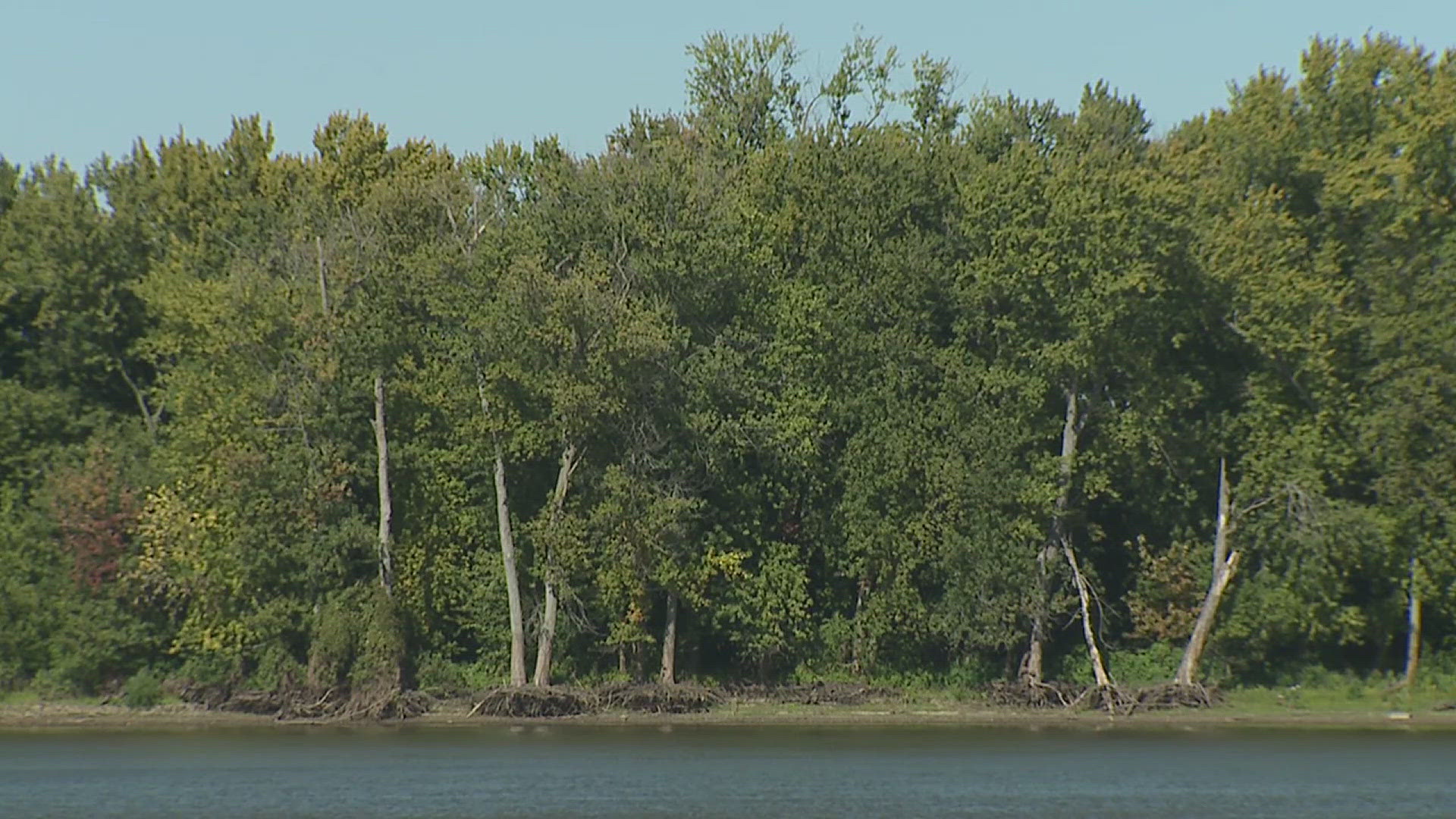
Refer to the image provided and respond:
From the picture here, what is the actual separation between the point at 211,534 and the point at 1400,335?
3170 centimetres

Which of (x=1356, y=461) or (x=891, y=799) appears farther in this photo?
(x=1356, y=461)

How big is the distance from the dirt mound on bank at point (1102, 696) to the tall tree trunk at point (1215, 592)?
527mm

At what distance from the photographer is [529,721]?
5319 centimetres

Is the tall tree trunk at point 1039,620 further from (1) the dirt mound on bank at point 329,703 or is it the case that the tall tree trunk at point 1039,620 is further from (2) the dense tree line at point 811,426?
(1) the dirt mound on bank at point 329,703

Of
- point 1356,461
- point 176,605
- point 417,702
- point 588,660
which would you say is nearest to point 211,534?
point 176,605

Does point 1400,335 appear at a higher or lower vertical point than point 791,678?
higher

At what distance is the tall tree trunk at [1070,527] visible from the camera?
52.6 meters

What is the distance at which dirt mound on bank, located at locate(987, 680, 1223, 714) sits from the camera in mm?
51438

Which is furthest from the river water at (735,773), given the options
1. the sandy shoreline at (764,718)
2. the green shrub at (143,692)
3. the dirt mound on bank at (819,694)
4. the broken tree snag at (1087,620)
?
the green shrub at (143,692)

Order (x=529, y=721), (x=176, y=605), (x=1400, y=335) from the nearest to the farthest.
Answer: (x=1400, y=335) < (x=529, y=721) < (x=176, y=605)

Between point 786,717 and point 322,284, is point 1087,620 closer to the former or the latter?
point 786,717

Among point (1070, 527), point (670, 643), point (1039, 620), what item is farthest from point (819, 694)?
point (1070, 527)

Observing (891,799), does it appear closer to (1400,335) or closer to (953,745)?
(953,745)

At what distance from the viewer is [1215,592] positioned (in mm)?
52125
